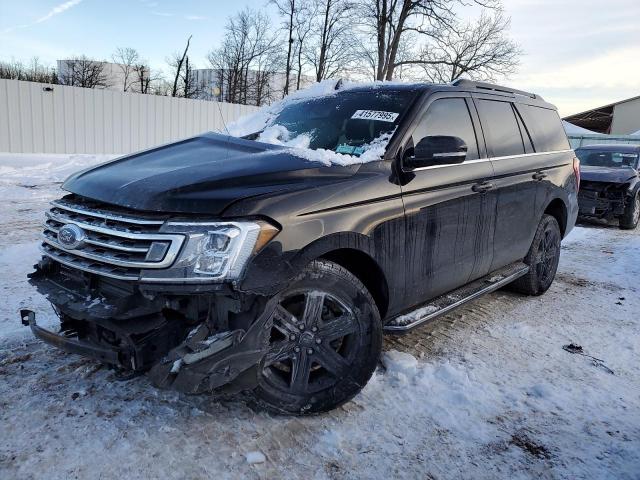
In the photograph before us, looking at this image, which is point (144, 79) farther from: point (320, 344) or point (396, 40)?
point (320, 344)

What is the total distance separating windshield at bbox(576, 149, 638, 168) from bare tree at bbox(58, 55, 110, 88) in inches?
1499

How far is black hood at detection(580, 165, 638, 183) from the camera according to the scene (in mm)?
10148

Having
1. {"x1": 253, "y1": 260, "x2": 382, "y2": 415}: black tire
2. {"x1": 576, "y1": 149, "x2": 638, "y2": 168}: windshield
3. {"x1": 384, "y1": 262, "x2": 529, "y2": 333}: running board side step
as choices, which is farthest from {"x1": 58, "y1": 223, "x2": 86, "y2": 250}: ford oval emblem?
{"x1": 576, "y1": 149, "x2": 638, "y2": 168}: windshield

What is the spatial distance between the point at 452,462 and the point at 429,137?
73.7 inches

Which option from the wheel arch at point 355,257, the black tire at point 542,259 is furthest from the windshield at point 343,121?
the black tire at point 542,259

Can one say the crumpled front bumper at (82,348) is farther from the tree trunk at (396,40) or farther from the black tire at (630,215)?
the tree trunk at (396,40)

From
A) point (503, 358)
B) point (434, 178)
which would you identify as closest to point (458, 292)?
point (503, 358)

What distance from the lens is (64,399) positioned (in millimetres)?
2801

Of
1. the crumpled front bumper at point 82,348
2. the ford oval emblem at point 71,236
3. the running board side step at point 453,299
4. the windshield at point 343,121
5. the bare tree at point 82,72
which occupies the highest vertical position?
the bare tree at point 82,72

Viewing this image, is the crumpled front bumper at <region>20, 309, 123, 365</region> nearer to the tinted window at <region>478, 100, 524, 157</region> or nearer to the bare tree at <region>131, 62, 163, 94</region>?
the tinted window at <region>478, 100, 524, 157</region>

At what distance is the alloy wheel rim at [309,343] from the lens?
258 centimetres

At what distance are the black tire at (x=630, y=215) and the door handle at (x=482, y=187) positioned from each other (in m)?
7.86

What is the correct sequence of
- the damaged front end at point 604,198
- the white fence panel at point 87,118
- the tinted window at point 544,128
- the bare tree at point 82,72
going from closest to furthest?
the tinted window at point 544,128, the damaged front end at point 604,198, the white fence panel at point 87,118, the bare tree at point 82,72

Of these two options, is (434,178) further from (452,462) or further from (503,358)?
(452,462)
